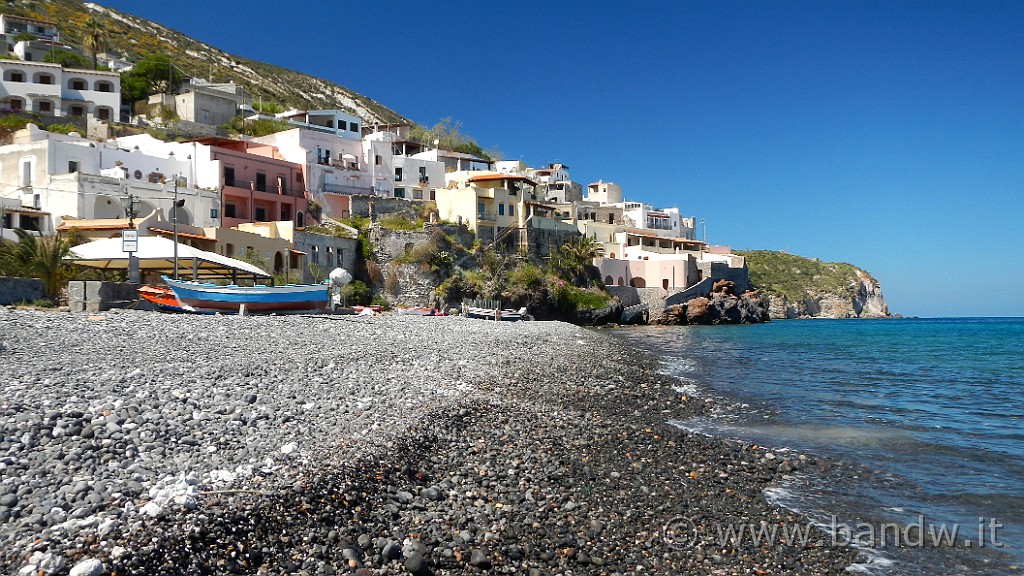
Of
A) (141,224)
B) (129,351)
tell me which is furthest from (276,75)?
(129,351)

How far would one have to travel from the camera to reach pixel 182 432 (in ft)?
23.9

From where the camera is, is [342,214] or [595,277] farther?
[595,277]

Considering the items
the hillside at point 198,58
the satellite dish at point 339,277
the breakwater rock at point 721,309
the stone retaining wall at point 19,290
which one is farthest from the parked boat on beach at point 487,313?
the hillside at point 198,58

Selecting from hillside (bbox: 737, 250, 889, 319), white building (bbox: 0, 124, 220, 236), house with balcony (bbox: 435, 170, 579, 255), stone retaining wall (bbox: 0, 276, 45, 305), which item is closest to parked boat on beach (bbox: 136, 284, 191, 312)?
stone retaining wall (bbox: 0, 276, 45, 305)

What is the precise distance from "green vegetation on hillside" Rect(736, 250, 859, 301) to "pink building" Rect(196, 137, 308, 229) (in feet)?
238

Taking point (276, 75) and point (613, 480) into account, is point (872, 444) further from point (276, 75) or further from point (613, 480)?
point (276, 75)

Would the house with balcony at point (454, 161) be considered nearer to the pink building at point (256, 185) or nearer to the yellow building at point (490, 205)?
the yellow building at point (490, 205)

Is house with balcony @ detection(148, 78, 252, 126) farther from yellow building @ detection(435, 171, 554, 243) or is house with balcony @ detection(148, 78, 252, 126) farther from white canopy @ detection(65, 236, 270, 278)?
white canopy @ detection(65, 236, 270, 278)

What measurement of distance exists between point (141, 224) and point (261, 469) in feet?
101

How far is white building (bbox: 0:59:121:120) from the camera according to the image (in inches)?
2329

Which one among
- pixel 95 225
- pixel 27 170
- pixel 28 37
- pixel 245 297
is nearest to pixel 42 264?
pixel 245 297

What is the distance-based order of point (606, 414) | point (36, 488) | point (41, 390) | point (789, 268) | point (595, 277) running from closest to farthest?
point (36, 488) → point (41, 390) → point (606, 414) → point (595, 277) → point (789, 268)

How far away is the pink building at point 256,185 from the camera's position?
150 ft

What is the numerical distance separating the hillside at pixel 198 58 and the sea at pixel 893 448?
91.1 metres
